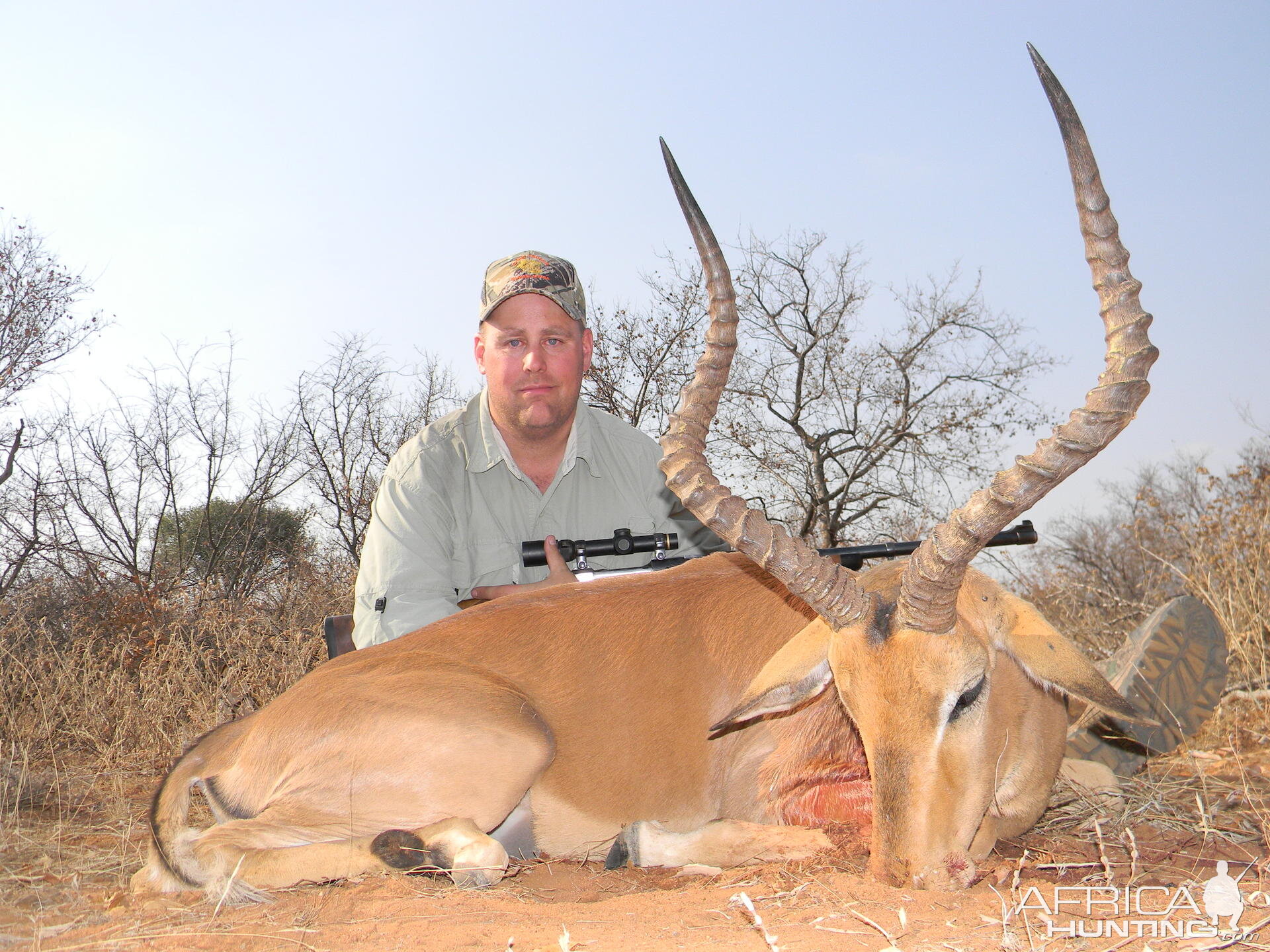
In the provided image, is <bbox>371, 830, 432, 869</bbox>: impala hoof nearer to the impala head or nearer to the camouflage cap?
the impala head

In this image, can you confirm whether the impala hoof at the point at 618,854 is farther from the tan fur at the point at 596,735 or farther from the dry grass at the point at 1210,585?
the dry grass at the point at 1210,585

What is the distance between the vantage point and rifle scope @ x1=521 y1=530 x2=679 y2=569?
5.41m

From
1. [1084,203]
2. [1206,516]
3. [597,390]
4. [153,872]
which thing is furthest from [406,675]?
[597,390]

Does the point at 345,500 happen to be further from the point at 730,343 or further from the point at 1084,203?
the point at 1084,203

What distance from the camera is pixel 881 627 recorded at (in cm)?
323

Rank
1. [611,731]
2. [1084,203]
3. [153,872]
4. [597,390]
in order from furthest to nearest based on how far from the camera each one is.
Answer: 1. [597,390]
2. [611,731]
3. [153,872]
4. [1084,203]

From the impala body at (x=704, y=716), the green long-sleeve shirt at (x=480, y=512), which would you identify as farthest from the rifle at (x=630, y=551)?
the impala body at (x=704, y=716)

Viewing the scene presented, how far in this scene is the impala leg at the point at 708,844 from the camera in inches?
145

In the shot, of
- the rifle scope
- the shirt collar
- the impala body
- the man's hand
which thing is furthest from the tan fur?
the shirt collar

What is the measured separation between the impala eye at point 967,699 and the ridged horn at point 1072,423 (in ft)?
0.67

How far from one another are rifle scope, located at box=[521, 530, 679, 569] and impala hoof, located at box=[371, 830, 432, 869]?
209 cm

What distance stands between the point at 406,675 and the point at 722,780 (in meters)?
1.34

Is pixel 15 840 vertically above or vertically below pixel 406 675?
below

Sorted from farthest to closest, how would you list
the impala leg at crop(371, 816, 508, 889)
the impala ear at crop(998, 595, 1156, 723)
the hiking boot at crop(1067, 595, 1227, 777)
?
the hiking boot at crop(1067, 595, 1227, 777) → the impala leg at crop(371, 816, 508, 889) → the impala ear at crop(998, 595, 1156, 723)
